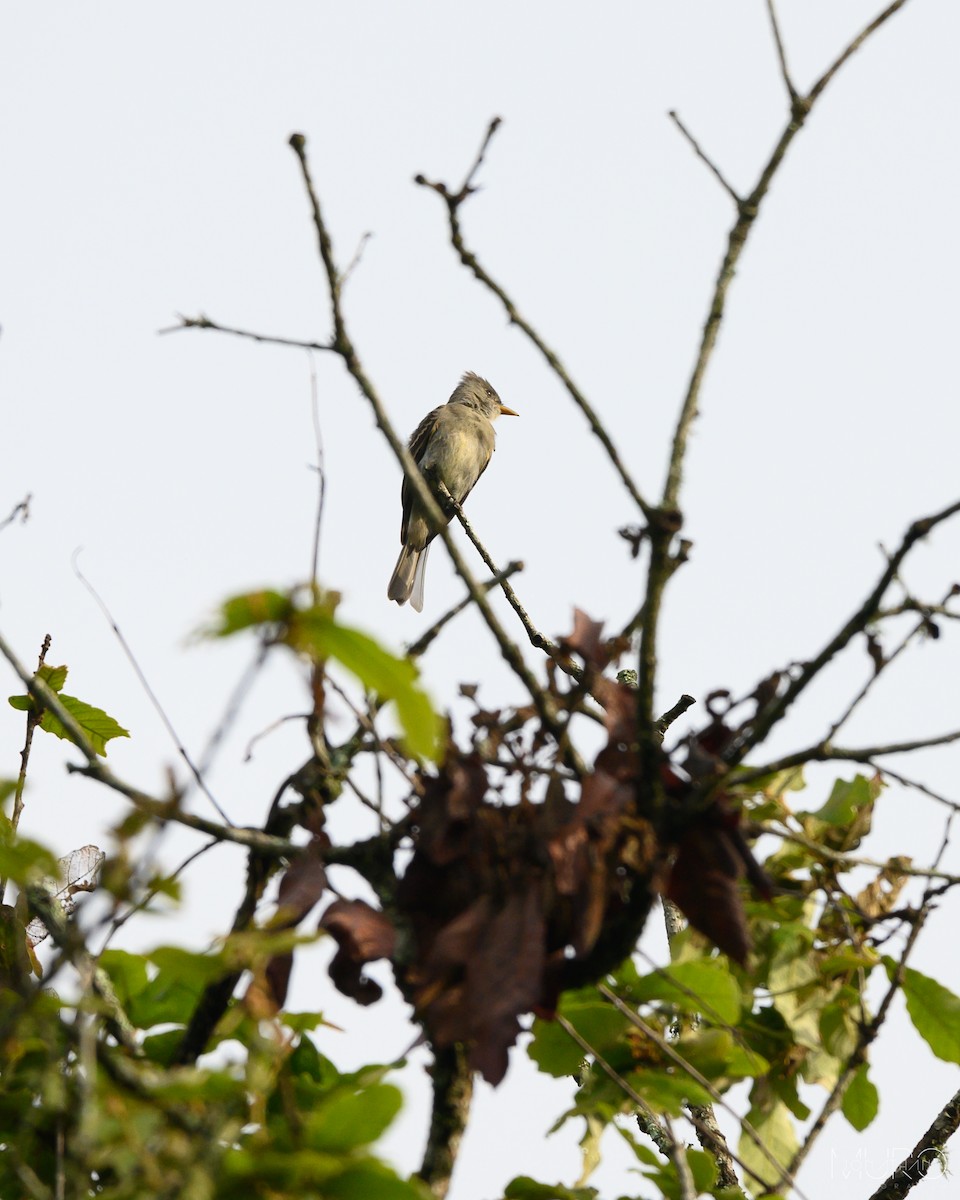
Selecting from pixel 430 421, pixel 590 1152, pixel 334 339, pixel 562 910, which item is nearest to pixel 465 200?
pixel 334 339

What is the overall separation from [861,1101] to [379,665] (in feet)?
4.89

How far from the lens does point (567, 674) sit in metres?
3.20

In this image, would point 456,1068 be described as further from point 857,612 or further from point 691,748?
point 857,612

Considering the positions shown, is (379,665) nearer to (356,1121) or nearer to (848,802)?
(356,1121)

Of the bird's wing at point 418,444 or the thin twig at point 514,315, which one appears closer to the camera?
the thin twig at point 514,315

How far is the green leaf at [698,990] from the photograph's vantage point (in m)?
2.20

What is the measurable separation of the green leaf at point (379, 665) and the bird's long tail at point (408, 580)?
455 inches

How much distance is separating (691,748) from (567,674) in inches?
45.2

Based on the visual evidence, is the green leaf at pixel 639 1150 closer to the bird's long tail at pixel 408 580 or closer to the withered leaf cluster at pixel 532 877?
the withered leaf cluster at pixel 532 877

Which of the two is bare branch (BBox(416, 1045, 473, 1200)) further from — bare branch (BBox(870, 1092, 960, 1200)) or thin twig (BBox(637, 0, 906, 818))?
bare branch (BBox(870, 1092, 960, 1200))

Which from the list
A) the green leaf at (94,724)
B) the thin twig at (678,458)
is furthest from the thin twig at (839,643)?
the green leaf at (94,724)

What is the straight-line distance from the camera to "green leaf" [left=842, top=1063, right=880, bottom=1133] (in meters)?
2.48

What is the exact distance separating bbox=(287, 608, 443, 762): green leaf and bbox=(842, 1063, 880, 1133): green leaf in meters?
1.37

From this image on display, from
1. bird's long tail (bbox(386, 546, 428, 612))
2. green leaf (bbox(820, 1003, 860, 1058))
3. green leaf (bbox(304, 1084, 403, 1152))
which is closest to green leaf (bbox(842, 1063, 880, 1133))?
green leaf (bbox(820, 1003, 860, 1058))
